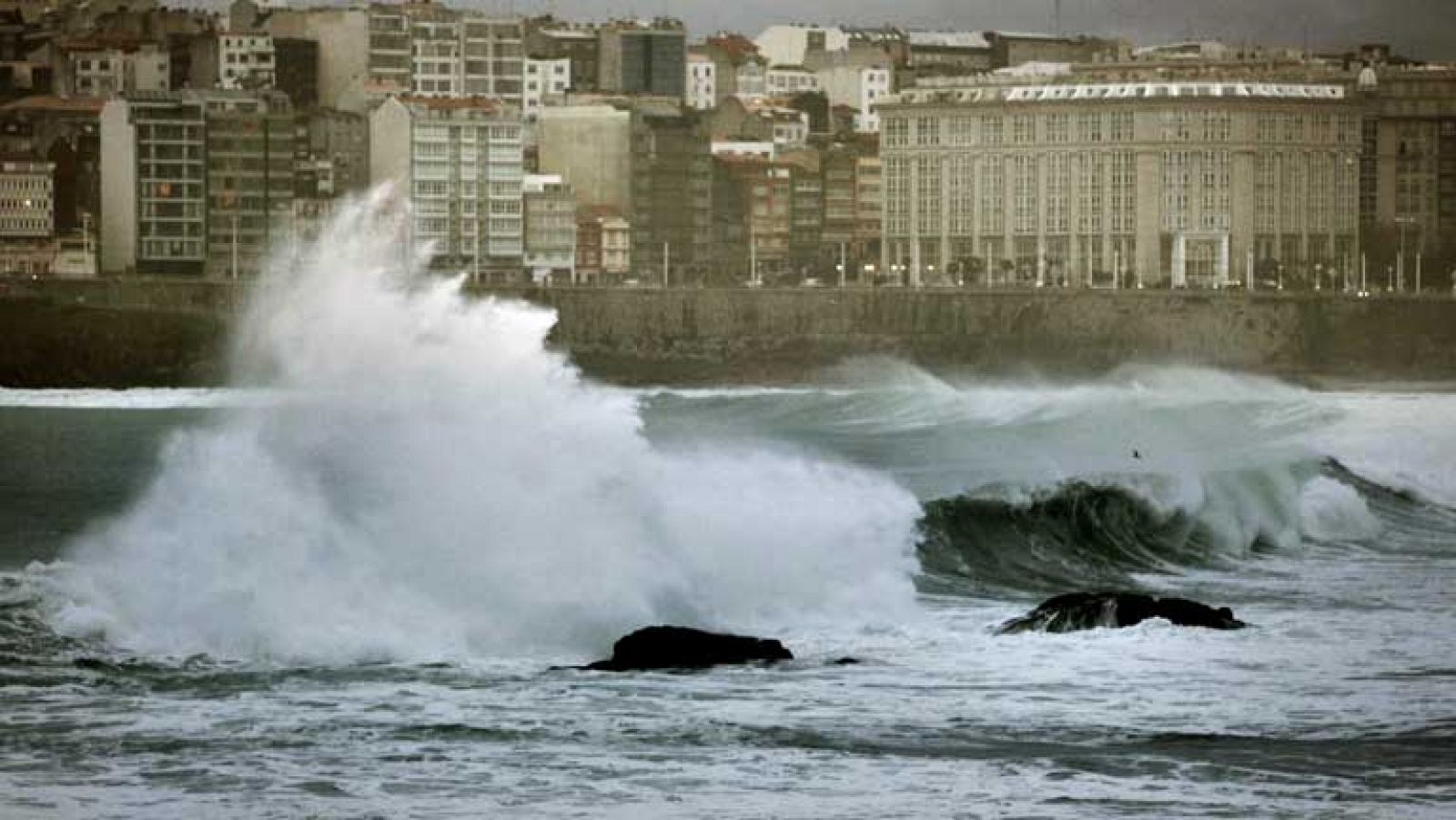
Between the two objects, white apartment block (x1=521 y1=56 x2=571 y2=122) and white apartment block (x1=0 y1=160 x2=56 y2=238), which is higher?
white apartment block (x1=521 y1=56 x2=571 y2=122)

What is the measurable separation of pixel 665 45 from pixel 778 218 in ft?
33.1

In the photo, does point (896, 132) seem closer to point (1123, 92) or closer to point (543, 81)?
point (1123, 92)

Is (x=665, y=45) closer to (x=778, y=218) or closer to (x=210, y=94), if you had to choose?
(x=778, y=218)

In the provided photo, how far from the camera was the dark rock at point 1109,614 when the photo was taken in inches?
Answer: 821

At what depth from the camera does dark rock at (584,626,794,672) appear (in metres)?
19.3

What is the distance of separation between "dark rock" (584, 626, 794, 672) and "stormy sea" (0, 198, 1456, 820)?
0.91ft

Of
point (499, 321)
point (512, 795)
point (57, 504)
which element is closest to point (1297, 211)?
point (57, 504)

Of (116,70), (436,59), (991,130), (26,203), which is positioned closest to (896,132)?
(991,130)

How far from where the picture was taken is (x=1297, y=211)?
10331 centimetres

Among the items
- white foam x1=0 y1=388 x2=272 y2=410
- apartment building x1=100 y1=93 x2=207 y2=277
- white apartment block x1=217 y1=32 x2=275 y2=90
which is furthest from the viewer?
white apartment block x1=217 y1=32 x2=275 y2=90

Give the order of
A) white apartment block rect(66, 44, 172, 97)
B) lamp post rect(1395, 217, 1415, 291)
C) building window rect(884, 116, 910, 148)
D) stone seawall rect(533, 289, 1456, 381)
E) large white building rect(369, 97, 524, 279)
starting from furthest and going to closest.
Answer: building window rect(884, 116, 910, 148) → white apartment block rect(66, 44, 172, 97) → lamp post rect(1395, 217, 1415, 291) → large white building rect(369, 97, 524, 279) → stone seawall rect(533, 289, 1456, 381)

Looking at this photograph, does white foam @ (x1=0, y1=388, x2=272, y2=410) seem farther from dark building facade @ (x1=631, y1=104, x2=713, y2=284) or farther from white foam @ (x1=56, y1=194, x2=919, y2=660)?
white foam @ (x1=56, y1=194, x2=919, y2=660)

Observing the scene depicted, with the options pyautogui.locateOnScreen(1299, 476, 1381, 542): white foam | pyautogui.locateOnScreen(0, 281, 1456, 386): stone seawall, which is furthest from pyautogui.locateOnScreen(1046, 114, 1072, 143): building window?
pyautogui.locateOnScreen(1299, 476, 1381, 542): white foam

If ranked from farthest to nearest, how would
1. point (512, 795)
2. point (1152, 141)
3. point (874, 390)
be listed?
point (1152, 141), point (874, 390), point (512, 795)
